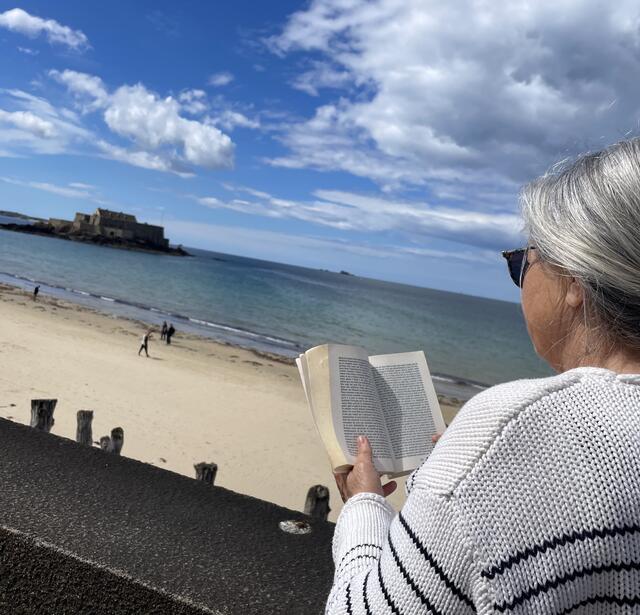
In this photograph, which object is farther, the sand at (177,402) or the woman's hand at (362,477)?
the sand at (177,402)

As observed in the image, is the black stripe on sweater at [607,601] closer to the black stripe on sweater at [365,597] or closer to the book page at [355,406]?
the black stripe on sweater at [365,597]

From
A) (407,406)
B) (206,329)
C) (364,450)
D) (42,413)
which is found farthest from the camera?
(206,329)

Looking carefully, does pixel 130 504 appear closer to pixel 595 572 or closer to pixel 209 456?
pixel 595 572

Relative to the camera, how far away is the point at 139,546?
1801 mm

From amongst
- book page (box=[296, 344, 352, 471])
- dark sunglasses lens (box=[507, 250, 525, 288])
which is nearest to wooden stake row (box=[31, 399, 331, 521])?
book page (box=[296, 344, 352, 471])

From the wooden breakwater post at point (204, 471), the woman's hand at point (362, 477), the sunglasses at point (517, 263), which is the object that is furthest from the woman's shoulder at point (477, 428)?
the wooden breakwater post at point (204, 471)

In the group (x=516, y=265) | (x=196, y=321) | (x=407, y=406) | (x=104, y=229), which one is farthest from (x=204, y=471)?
(x=104, y=229)

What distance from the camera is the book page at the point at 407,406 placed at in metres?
1.80

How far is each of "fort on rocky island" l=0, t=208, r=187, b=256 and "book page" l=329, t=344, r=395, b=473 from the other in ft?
348

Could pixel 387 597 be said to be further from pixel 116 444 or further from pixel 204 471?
pixel 116 444

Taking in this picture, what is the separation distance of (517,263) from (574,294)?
0.31 meters

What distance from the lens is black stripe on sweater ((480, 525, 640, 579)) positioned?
0.85 metres

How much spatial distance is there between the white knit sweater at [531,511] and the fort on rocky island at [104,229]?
10695 centimetres

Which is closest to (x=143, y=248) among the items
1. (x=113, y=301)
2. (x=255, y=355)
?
(x=113, y=301)
